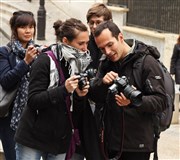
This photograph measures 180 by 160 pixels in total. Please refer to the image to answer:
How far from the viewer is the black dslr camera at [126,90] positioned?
326 cm

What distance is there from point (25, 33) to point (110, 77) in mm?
1314

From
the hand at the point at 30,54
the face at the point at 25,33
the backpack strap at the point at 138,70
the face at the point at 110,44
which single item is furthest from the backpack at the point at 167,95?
the face at the point at 25,33

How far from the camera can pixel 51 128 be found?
3.67m

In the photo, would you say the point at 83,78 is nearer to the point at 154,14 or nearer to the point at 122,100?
the point at 122,100

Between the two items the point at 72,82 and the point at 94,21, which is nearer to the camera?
the point at 72,82

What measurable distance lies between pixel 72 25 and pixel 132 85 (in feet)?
2.07

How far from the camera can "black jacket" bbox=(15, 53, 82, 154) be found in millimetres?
3617

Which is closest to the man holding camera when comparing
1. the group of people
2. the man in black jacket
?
the group of people

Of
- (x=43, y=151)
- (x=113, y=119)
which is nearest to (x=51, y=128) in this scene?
(x=43, y=151)

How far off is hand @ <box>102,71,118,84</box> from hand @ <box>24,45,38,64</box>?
37.8 inches

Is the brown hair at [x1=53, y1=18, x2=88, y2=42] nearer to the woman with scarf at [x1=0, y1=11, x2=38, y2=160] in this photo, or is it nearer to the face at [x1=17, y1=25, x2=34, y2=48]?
the woman with scarf at [x1=0, y1=11, x2=38, y2=160]

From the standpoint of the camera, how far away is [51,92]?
3.56 m

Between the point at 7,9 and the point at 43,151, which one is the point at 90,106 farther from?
the point at 7,9

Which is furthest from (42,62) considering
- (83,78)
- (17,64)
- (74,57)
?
(17,64)
